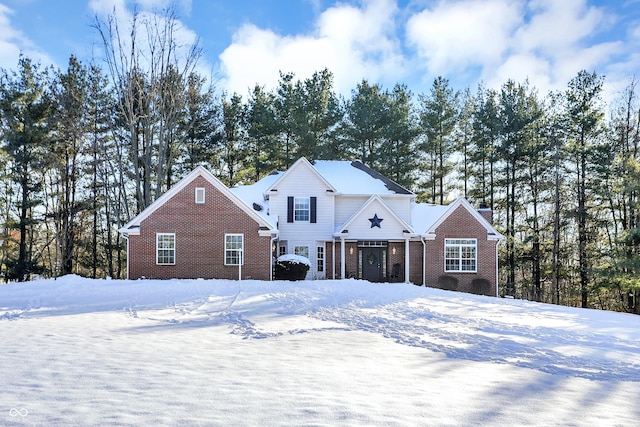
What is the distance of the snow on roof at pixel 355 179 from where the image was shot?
24750 millimetres

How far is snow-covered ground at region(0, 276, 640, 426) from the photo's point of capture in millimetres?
4367

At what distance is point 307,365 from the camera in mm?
6250

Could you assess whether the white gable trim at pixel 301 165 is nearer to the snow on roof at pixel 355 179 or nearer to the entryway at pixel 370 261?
the snow on roof at pixel 355 179

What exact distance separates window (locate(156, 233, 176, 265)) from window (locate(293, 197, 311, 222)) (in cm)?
679

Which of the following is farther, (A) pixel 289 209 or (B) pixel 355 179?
(B) pixel 355 179

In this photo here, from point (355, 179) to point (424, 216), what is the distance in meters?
4.69

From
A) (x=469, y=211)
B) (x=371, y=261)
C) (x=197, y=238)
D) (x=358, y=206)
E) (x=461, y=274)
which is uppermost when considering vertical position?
(x=358, y=206)

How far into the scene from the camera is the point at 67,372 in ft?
18.1

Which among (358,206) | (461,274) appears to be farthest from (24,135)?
(461,274)

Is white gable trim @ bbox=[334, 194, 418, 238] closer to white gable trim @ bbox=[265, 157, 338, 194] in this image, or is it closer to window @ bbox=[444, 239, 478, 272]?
white gable trim @ bbox=[265, 157, 338, 194]

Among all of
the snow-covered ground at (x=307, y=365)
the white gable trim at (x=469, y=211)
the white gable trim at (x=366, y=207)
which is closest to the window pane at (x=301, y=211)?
the white gable trim at (x=366, y=207)

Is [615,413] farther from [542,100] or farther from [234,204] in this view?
[542,100]

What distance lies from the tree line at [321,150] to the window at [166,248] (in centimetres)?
674

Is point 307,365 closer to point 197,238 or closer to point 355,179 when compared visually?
point 197,238
